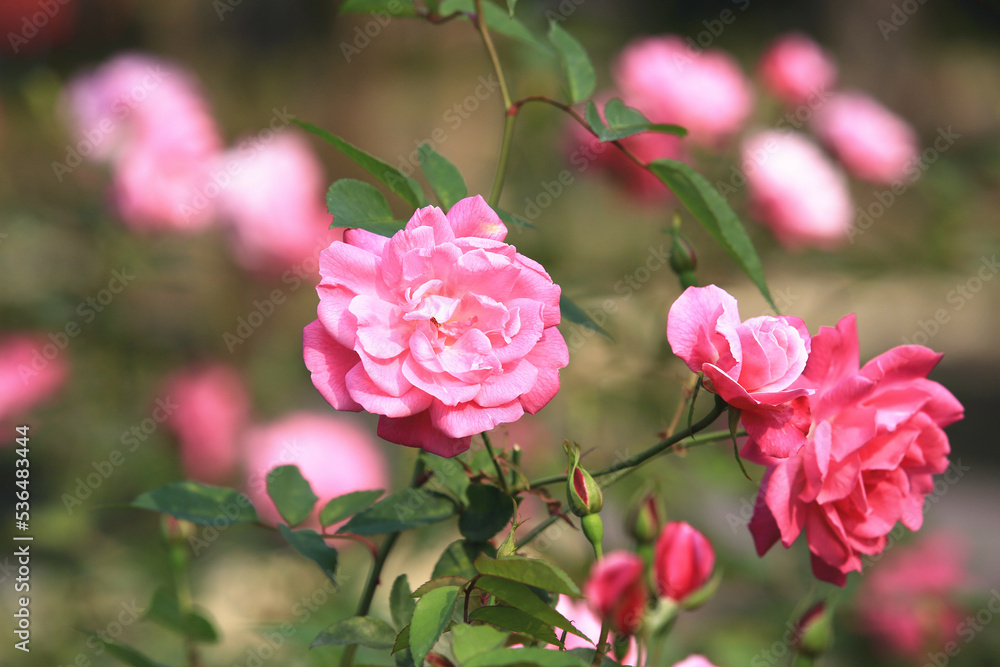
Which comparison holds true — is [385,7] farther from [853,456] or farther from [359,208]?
[853,456]

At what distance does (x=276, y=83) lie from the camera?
9.71 ft

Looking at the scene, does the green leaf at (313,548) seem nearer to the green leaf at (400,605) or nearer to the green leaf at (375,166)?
the green leaf at (400,605)

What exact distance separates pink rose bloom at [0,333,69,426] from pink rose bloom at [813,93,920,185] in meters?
1.39

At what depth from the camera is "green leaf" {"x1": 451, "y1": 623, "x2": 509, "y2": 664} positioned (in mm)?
319

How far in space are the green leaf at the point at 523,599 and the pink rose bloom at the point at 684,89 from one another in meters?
1.07

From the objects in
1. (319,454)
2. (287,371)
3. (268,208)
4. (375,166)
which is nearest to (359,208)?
(375,166)

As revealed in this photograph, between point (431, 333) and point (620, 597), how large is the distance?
217 millimetres

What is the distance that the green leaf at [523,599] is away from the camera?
33 cm

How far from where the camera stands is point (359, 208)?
0.42 meters

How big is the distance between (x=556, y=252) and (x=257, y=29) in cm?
227

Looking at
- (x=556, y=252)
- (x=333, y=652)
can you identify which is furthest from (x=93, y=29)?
(x=333, y=652)

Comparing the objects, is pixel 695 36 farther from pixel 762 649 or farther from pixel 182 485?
pixel 182 485

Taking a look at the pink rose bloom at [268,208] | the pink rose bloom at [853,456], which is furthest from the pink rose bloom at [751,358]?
the pink rose bloom at [268,208]

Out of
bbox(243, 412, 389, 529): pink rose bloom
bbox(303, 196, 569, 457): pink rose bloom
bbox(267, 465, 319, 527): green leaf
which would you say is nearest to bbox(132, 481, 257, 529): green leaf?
bbox(267, 465, 319, 527): green leaf
